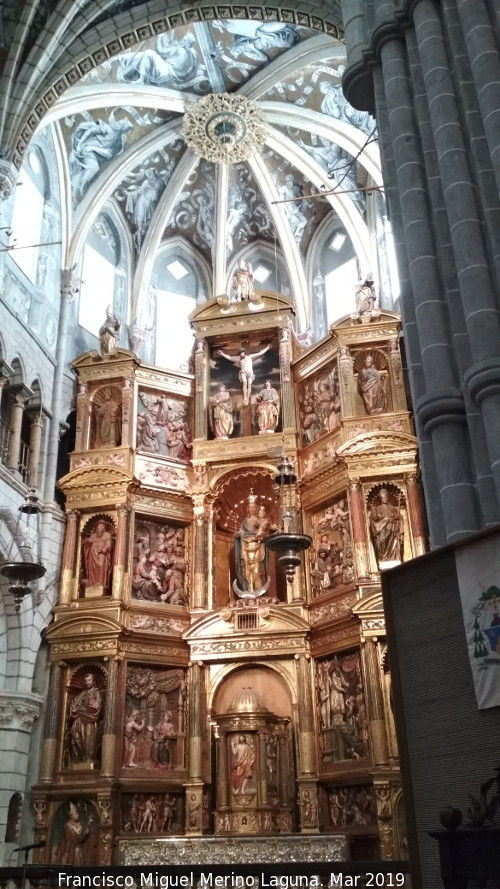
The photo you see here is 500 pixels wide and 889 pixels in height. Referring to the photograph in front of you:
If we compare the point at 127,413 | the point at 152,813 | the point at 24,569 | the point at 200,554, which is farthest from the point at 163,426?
the point at 152,813

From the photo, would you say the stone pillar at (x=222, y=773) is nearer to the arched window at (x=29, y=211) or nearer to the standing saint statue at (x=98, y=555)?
the standing saint statue at (x=98, y=555)

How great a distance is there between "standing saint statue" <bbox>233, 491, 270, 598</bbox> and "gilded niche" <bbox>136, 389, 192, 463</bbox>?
210 centimetres

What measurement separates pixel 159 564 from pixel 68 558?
195 cm

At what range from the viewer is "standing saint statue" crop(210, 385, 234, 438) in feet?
64.7

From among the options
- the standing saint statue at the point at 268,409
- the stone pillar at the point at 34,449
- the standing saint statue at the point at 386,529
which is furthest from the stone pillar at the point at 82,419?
the standing saint statue at the point at 386,529

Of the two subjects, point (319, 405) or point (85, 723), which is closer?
point (85, 723)

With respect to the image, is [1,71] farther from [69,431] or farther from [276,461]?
[276,461]

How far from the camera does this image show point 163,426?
20016 mm

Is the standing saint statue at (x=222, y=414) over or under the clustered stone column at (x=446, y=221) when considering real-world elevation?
over

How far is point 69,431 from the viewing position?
2030 centimetres

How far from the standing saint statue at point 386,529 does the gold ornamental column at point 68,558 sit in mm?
6353

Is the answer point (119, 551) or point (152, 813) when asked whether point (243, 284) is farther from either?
point (152, 813)

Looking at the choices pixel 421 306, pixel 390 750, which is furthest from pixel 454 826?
pixel 390 750

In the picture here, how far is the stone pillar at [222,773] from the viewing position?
15.6m
